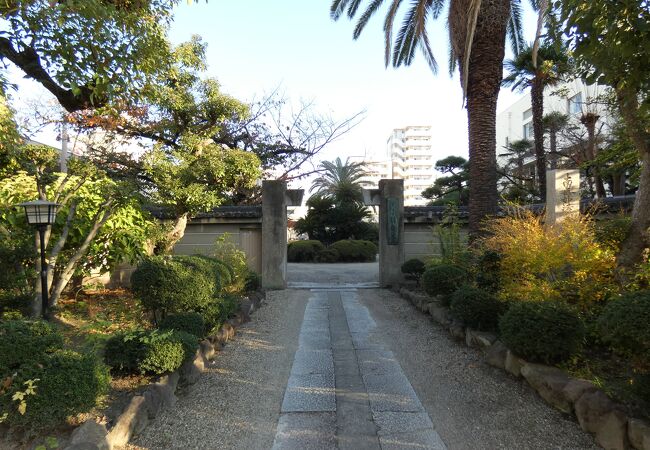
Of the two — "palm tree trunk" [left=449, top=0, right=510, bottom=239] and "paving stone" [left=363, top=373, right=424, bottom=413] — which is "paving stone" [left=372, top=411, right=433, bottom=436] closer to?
"paving stone" [left=363, top=373, right=424, bottom=413]

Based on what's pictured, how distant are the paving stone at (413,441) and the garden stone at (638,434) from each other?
1265 mm

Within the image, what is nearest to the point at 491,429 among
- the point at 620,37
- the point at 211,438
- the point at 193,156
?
the point at 211,438

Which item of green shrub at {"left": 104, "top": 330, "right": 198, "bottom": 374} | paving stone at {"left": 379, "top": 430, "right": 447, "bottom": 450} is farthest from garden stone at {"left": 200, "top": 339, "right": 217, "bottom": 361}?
paving stone at {"left": 379, "top": 430, "right": 447, "bottom": 450}

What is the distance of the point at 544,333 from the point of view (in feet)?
15.0

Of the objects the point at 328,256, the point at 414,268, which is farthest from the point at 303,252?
the point at 414,268

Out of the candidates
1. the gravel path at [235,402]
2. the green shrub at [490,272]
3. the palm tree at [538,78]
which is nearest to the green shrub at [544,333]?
the green shrub at [490,272]

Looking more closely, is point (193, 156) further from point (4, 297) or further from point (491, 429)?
point (491, 429)

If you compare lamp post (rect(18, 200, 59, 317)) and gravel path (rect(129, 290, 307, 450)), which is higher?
lamp post (rect(18, 200, 59, 317))

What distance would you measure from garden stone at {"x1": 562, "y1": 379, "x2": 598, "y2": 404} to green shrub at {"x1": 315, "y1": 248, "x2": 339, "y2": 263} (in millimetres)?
18642

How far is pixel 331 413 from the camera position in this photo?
4.36 m

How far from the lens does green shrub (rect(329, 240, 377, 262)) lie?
75.2 ft

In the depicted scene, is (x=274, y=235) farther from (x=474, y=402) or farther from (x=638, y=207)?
(x=474, y=402)

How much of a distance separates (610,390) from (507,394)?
107cm

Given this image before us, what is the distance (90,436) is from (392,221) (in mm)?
10021
